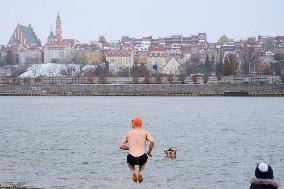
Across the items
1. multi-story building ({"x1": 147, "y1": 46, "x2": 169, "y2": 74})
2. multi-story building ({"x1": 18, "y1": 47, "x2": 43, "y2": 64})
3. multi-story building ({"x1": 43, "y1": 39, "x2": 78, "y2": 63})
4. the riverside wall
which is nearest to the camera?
the riverside wall

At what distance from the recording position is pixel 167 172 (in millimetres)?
20516

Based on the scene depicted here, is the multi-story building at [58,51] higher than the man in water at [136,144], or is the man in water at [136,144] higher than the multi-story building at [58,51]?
the multi-story building at [58,51]

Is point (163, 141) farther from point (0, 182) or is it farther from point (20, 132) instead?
point (0, 182)

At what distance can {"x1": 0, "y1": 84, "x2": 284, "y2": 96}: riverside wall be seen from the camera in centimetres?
8325

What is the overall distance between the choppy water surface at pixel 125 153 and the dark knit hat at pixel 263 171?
1025cm

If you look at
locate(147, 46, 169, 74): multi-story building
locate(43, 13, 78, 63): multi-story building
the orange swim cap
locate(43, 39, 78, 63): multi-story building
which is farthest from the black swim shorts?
locate(43, 39, 78, 63): multi-story building

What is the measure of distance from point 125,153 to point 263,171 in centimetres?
1783

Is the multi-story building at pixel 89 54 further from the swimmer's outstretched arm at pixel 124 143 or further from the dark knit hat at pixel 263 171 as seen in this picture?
the dark knit hat at pixel 263 171

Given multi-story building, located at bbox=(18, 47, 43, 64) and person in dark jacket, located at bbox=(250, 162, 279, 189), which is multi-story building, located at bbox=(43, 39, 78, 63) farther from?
person in dark jacket, located at bbox=(250, 162, 279, 189)

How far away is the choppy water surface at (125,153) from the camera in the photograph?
18938 millimetres

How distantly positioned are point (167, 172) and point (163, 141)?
10.1 m

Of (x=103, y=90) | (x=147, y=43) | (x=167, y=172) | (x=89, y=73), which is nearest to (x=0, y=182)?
(x=167, y=172)

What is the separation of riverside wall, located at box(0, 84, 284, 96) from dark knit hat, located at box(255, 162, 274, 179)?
75.4 meters

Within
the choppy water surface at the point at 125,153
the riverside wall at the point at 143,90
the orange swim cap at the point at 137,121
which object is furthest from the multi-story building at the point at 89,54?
the orange swim cap at the point at 137,121
